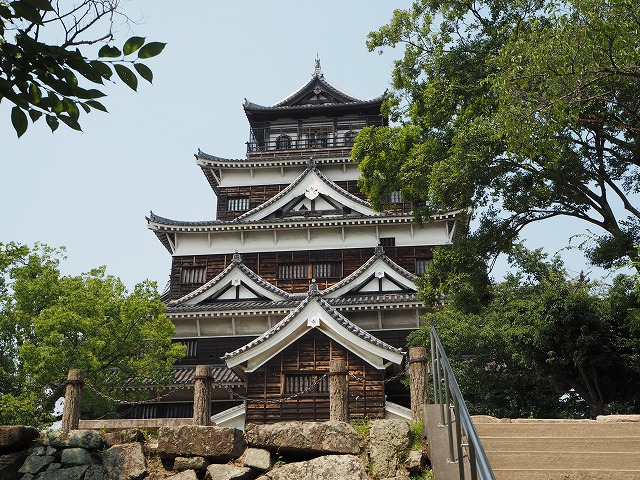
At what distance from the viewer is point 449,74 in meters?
14.9

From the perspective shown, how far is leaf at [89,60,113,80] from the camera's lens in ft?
14.1

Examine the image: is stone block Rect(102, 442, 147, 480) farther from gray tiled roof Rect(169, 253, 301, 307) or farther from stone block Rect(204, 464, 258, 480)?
gray tiled roof Rect(169, 253, 301, 307)

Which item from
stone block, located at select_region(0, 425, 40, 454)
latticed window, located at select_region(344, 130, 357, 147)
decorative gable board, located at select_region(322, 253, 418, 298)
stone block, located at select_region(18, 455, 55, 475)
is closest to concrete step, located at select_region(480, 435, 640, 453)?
stone block, located at select_region(18, 455, 55, 475)

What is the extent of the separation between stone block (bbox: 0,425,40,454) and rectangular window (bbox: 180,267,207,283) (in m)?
19.1

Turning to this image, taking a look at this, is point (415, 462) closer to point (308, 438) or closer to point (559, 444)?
point (308, 438)

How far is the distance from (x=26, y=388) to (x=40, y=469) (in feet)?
36.0

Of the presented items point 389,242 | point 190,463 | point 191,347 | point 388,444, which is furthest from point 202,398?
point 389,242

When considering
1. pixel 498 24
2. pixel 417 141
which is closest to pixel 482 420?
pixel 417 141

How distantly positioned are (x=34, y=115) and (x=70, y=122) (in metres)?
0.25

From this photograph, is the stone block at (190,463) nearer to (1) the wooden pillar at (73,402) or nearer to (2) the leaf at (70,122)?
(1) the wooden pillar at (73,402)

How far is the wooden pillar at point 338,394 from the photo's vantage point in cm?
944

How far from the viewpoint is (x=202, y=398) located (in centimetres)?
1013

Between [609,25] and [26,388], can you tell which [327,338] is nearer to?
[26,388]

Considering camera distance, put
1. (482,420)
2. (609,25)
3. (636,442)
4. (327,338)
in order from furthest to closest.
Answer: (327,338) → (609,25) → (482,420) → (636,442)
